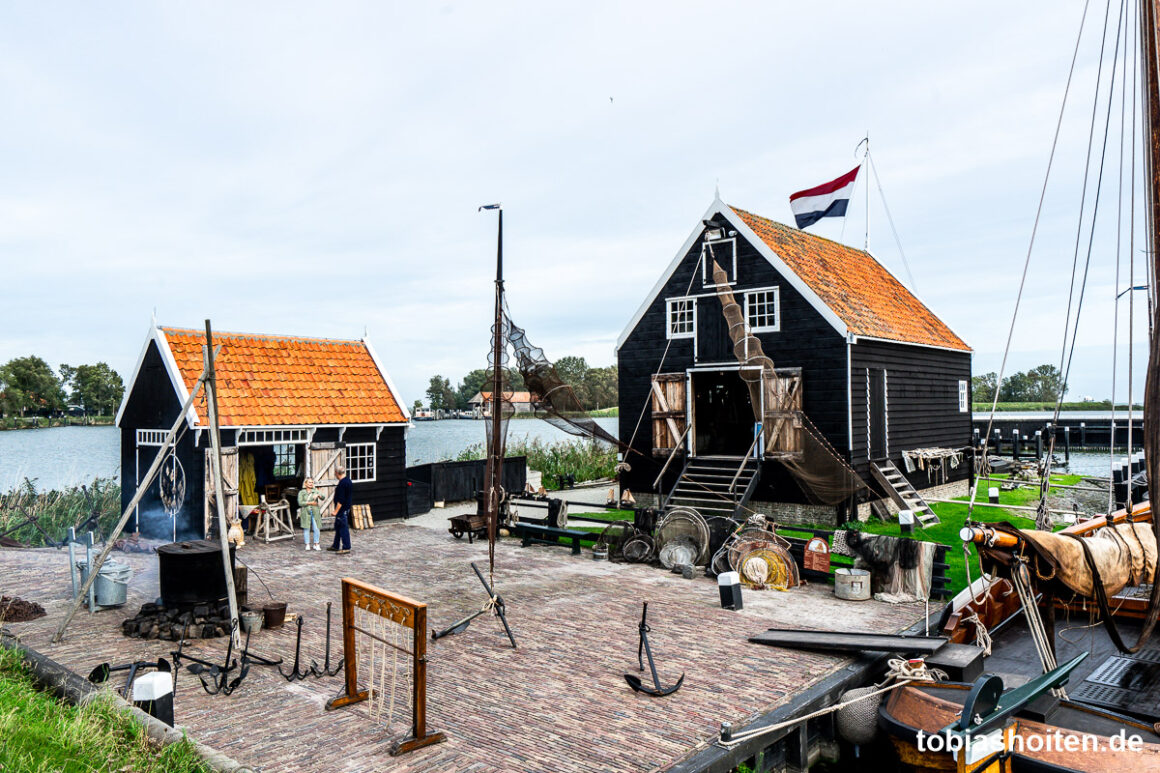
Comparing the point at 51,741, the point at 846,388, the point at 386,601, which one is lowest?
the point at 51,741

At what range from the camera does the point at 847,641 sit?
28.0 feet

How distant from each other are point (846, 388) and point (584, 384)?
7067cm

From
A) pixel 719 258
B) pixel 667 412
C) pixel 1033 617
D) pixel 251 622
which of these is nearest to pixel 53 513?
pixel 251 622

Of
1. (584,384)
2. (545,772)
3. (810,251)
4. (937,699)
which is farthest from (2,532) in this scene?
(584,384)

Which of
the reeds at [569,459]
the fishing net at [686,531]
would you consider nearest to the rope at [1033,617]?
the fishing net at [686,531]

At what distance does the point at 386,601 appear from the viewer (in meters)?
6.59

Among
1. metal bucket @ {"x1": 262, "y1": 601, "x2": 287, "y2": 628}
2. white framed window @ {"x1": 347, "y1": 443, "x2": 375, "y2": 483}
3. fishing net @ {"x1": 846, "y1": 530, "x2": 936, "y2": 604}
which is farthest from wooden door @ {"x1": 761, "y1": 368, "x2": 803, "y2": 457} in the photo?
metal bucket @ {"x1": 262, "y1": 601, "x2": 287, "y2": 628}

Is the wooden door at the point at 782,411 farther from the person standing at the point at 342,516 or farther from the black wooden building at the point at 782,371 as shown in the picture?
the person standing at the point at 342,516

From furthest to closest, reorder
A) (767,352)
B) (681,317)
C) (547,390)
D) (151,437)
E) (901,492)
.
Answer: (681,317), (901,492), (767,352), (151,437), (547,390)

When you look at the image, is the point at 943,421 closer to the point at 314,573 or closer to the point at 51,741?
the point at 314,573

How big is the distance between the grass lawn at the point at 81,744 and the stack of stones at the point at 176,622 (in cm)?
278

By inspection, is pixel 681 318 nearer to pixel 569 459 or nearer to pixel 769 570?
pixel 769 570

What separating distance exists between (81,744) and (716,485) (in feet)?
47.4

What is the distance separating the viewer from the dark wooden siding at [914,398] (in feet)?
59.6
